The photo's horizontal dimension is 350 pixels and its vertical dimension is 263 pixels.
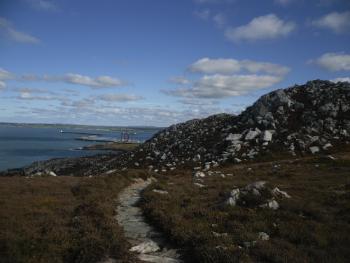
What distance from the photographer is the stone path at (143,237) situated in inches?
456

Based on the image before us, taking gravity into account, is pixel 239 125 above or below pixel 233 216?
above

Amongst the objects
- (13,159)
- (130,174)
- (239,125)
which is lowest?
(13,159)

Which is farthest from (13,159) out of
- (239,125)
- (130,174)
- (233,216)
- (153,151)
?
(233,216)

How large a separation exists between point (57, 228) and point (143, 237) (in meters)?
3.18

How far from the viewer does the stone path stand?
11573mm

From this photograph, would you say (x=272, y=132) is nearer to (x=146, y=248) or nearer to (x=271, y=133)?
(x=271, y=133)

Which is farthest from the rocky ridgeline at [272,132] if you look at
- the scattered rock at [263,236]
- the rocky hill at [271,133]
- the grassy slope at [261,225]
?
the scattered rock at [263,236]

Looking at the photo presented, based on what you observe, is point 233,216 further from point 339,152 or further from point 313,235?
point 339,152

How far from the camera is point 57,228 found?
44.5ft

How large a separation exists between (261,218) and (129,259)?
6.47 metres

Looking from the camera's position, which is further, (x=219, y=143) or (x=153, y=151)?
(x=153, y=151)

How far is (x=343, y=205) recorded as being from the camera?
57.0 feet

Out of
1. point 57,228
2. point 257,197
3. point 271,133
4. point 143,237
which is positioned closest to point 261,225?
point 257,197

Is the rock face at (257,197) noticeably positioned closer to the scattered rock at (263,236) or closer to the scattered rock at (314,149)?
the scattered rock at (263,236)
